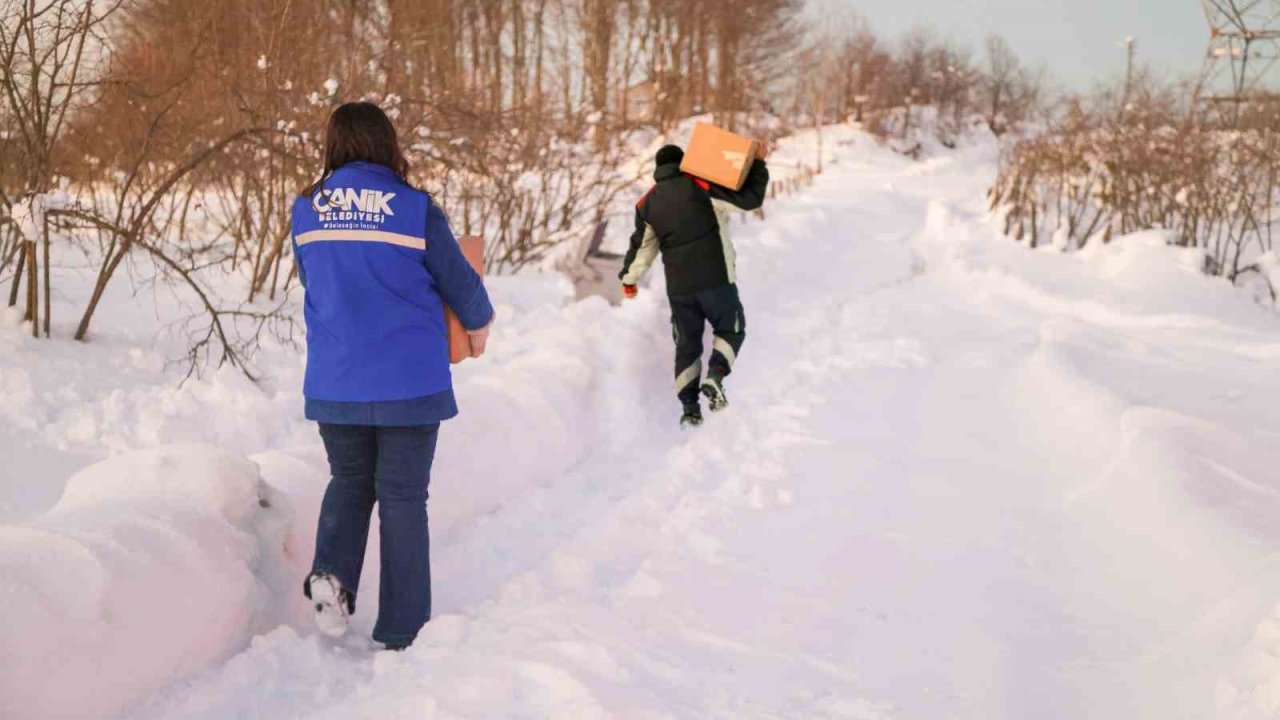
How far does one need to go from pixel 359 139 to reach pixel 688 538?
6.82 feet

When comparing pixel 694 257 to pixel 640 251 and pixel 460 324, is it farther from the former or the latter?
pixel 460 324

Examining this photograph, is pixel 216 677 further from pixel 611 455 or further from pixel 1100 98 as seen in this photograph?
pixel 1100 98

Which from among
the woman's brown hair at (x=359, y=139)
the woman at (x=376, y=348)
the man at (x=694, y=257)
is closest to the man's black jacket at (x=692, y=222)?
the man at (x=694, y=257)

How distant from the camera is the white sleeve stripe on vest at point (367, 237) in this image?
9.37 feet

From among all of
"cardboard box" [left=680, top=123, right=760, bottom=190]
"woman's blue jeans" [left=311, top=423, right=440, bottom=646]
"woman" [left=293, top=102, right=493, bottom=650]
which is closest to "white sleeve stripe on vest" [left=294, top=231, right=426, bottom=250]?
"woman" [left=293, top=102, right=493, bottom=650]

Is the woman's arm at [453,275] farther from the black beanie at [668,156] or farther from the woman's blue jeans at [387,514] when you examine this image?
the black beanie at [668,156]

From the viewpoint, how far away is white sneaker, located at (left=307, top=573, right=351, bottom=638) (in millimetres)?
3000

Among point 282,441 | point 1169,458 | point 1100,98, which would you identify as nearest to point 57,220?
point 282,441

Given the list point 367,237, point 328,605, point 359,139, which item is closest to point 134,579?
point 328,605

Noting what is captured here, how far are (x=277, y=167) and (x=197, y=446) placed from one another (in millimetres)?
5019

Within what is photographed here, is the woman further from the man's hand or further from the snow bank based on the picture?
the snow bank

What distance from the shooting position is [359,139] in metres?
2.92

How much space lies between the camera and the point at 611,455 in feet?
17.9

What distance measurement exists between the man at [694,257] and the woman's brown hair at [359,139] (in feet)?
10.6
